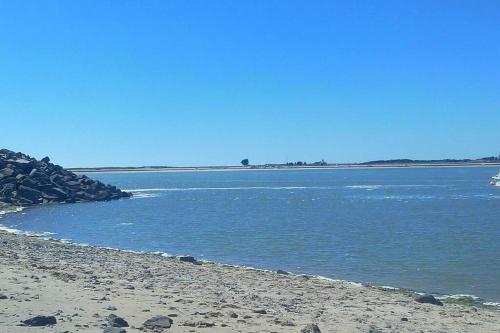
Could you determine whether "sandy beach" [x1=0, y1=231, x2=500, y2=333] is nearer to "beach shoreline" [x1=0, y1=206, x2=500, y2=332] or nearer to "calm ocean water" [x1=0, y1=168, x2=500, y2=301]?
"beach shoreline" [x1=0, y1=206, x2=500, y2=332]

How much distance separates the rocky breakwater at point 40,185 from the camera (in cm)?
5444

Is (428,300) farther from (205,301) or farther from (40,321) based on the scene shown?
(40,321)

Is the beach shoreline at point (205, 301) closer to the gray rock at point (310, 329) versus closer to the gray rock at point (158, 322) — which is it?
the gray rock at point (158, 322)

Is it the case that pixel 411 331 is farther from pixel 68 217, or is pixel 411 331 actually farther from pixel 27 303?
pixel 68 217

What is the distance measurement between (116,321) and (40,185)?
51.7 metres

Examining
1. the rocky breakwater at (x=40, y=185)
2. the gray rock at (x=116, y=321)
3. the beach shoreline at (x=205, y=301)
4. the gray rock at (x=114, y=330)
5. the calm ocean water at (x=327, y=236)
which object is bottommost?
the calm ocean water at (x=327, y=236)

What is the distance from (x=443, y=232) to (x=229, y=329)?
24813mm

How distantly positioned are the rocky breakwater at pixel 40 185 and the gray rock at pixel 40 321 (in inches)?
1798

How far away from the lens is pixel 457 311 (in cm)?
1395

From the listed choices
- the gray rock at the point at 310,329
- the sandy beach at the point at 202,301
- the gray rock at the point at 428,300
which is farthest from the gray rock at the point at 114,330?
the gray rock at the point at 428,300

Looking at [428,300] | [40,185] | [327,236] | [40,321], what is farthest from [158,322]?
[40,185]

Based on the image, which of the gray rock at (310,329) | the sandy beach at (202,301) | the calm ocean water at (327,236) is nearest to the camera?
the gray rock at (310,329)

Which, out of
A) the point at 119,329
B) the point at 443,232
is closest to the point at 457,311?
the point at 119,329

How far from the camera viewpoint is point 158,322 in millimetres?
9914
